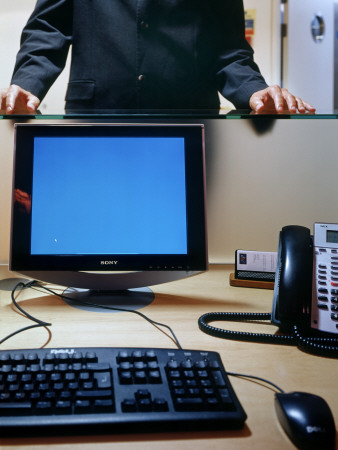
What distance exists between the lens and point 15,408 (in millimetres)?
479

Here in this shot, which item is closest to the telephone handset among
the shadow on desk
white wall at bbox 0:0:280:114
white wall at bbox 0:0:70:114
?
the shadow on desk

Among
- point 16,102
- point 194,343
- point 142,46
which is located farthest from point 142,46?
point 194,343

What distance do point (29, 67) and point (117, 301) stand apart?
921mm

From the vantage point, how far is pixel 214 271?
110 centimetres

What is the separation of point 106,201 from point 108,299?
0.22 metres

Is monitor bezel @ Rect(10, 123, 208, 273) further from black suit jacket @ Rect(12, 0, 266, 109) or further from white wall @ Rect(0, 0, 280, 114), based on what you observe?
white wall @ Rect(0, 0, 280, 114)

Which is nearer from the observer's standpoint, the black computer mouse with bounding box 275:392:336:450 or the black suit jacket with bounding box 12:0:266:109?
the black computer mouse with bounding box 275:392:336:450

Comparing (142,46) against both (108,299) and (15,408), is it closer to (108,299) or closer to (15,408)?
(108,299)

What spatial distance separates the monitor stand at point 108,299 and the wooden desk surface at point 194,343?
0.8 inches

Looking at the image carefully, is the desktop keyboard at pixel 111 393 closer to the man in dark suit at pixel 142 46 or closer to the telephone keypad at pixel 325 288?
the telephone keypad at pixel 325 288

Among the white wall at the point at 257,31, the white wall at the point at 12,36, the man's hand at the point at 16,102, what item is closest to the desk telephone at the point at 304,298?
the man's hand at the point at 16,102

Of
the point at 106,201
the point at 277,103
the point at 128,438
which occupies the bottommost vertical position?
the point at 128,438

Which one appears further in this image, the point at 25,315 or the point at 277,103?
the point at 277,103

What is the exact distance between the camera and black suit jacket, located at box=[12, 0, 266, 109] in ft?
5.06
